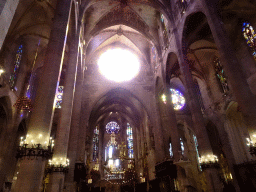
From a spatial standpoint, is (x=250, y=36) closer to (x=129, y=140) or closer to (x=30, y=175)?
(x=30, y=175)

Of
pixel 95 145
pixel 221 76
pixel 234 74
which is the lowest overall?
pixel 234 74

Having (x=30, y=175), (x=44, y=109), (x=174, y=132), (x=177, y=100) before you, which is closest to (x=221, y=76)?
(x=177, y=100)

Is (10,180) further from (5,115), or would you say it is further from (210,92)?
(210,92)

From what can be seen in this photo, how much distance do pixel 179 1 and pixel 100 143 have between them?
24.4 meters

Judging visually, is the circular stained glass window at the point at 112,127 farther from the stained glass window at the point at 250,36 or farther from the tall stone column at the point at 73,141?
the stained glass window at the point at 250,36

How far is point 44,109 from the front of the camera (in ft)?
21.5

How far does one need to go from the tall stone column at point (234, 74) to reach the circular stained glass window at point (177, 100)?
45.3ft

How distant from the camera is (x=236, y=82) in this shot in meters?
7.35

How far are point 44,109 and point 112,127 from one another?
26934mm

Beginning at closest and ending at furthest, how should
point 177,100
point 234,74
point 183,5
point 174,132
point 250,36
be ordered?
point 234,74 < point 183,5 < point 250,36 < point 174,132 < point 177,100

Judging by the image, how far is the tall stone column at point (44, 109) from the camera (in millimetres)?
5570

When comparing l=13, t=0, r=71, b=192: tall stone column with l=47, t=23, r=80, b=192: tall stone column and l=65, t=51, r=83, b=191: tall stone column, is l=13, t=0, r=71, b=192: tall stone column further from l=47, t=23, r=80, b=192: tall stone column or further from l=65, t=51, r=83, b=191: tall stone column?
l=65, t=51, r=83, b=191: tall stone column

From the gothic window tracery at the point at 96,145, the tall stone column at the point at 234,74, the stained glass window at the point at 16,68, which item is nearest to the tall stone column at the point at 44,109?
the tall stone column at the point at 234,74

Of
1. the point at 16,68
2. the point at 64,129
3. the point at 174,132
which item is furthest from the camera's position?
the point at 16,68
